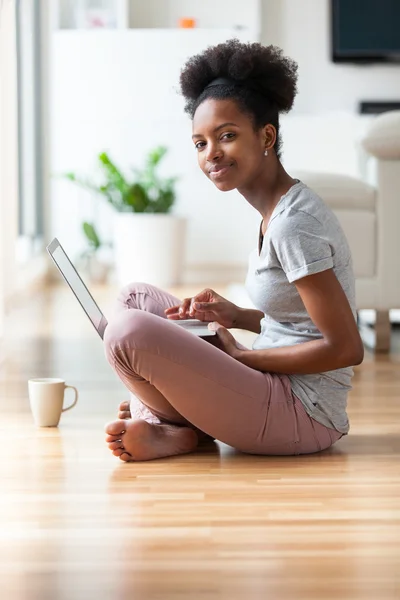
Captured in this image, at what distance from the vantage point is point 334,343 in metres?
1.96

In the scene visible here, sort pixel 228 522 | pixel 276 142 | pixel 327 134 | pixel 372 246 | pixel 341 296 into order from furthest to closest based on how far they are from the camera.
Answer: pixel 327 134 → pixel 372 246 → pixel 276 142 → pixel 341 296 → pixel 228 522

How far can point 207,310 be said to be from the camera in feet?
7.22

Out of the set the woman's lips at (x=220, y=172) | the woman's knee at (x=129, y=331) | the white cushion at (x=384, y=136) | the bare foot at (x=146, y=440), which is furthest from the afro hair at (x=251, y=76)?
the white cushion at (x=384, y=136)

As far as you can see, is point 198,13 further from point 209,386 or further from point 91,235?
point 209,386

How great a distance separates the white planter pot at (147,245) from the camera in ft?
19.6

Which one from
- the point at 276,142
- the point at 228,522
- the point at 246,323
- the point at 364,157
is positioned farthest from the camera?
the point at 364,157

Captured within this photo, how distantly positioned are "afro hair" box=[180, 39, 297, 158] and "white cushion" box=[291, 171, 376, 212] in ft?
4.36

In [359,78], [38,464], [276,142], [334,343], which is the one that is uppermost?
[359,78]

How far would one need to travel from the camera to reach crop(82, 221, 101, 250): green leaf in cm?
615

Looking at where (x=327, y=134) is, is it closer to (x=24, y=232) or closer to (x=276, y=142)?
(x=24, y=232)

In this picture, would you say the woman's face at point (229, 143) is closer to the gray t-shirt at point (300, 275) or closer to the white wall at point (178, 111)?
the gray t-shirt at point (300, 275)

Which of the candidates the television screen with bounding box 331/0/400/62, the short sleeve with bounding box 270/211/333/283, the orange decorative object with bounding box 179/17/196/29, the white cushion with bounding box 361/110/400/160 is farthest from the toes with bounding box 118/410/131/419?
the television screen with bounding box 331/0/400/62

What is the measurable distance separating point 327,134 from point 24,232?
6.31ft

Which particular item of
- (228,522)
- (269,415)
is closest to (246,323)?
(269,415)
